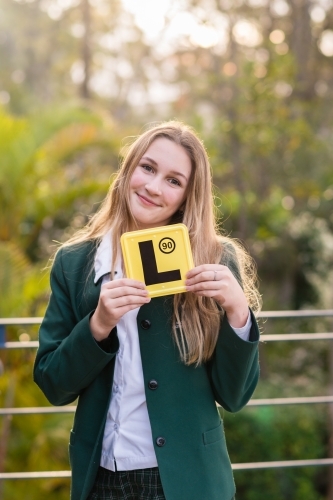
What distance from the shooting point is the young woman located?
1.64 m

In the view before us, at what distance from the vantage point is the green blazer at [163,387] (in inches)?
64.9

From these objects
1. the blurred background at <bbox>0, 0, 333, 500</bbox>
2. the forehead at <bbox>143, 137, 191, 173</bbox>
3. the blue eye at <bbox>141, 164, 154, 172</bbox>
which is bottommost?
the blurred background at <bbox>0, 0, 333, 500</bbox>

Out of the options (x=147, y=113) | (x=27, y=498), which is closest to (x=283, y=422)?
(x=27, y=498)

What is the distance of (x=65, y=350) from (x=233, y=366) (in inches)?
17.8

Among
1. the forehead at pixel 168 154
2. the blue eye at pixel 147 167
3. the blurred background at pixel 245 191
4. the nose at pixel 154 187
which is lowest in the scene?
the blurred background at pixel 245 191

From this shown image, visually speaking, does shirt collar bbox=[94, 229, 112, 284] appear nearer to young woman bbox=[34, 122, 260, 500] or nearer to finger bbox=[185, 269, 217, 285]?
young woman bbox=[34, 122, 260, 500]

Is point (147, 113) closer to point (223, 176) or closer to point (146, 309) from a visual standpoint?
point (223, 176)

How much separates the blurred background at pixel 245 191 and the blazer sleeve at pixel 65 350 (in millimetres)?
3145

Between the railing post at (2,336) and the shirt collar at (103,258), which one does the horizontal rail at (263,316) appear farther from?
the shirt collar at (103,258)

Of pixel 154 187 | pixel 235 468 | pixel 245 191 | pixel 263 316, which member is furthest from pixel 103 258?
pixel 245 191

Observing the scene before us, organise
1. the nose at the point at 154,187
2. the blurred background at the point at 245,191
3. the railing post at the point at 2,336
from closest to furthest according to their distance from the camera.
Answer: the nose at the point at 154,187, the railing post at the point at 2,336, the blurred background at the point at 245,191

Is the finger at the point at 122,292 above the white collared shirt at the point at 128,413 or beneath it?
above

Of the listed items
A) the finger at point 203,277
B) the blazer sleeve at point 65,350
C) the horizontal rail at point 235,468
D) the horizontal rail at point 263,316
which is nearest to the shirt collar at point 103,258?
the blazer sleeve at point 65,350

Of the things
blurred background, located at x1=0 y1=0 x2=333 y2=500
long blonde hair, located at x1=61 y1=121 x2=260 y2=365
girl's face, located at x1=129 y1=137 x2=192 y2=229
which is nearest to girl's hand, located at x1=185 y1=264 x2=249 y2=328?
long blonde hair, located at x1=61 y1=121 x2=260 y2=365
